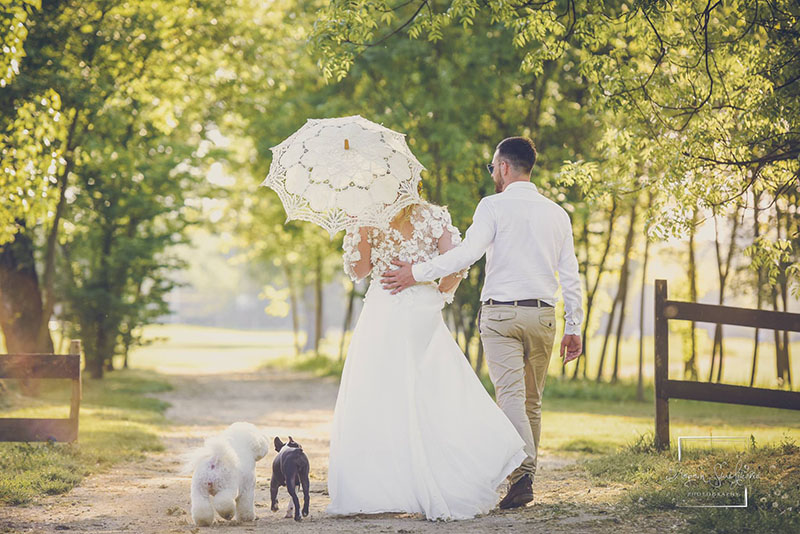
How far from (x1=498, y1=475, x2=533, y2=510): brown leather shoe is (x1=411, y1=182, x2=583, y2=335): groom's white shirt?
1162mm

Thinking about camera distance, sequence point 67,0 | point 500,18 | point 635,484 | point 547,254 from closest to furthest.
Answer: point 547,254 < point 635,484 < point 500,18 < point 67,0

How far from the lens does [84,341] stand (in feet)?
65.7

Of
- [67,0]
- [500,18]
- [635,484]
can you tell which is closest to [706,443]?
[635,484]

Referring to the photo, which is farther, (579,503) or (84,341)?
(84,341)

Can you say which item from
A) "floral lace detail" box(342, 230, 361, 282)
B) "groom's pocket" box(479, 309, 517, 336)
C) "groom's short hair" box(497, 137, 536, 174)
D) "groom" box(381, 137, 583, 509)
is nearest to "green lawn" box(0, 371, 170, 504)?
"floral lace detail" box(342, 230, 361, 282)

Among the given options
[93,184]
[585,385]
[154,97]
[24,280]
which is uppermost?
[154,97]

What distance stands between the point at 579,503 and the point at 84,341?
53.4 ft

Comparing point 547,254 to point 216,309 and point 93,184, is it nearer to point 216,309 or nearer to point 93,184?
point 93,184

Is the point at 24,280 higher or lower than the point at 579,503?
higher

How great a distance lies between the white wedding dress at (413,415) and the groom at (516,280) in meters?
0.18

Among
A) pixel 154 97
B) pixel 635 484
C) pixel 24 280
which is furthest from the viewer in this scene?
pixel 154 97

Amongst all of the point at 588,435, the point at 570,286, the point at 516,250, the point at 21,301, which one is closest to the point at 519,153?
the point at 516,250

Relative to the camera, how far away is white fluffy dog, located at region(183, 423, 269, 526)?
5.52 m

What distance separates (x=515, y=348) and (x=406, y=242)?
3.67 feet
